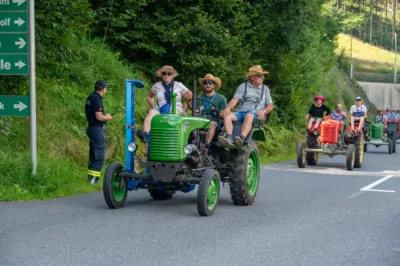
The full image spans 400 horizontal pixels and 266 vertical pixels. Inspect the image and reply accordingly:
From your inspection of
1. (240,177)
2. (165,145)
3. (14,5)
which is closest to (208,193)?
(165,145)

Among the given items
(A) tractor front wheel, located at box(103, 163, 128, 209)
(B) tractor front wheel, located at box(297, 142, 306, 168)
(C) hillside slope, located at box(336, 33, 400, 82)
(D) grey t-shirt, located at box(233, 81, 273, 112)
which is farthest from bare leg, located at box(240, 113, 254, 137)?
(C) hillside slope, located at box(336, 33, 400, 82)

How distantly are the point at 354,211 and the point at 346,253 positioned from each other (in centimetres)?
347

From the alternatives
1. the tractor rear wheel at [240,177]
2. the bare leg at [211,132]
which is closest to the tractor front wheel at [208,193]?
the tractor rear wheel at [240,177]

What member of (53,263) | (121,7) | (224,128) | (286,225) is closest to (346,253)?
(286,225)

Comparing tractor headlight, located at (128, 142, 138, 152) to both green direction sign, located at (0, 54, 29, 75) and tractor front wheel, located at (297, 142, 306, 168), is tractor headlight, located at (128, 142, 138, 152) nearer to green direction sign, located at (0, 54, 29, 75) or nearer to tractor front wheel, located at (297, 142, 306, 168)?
green direction sign, located at (0, 54, 29, 75)

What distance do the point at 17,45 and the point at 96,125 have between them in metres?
1.95

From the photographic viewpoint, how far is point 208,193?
10367 mm

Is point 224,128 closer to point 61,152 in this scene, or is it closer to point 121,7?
point 61,152

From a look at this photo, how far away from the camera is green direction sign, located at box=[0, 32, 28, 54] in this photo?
1290cm

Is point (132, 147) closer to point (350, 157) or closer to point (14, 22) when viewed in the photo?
point (14, 22)

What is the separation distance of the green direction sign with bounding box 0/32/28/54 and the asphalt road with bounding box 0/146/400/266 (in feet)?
9.23

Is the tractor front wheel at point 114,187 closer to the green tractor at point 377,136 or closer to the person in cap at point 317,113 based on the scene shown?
the person in cap at point 317,113

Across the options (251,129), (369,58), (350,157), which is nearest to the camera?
(251,129)

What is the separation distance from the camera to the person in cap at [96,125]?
1338 cm
